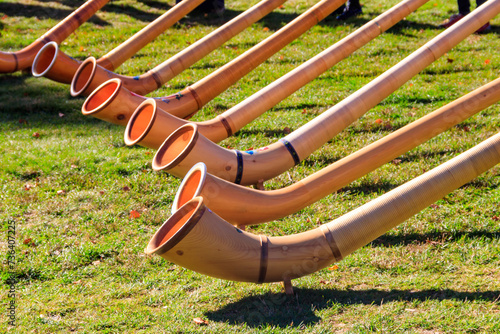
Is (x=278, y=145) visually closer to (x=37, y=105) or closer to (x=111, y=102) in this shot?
(x=111, y=102)

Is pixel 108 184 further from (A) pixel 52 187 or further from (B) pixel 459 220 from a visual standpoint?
(B) pixel 459 220

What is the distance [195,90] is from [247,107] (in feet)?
1.59

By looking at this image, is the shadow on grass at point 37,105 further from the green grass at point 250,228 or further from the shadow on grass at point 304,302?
the shadow on grass at point 304,302

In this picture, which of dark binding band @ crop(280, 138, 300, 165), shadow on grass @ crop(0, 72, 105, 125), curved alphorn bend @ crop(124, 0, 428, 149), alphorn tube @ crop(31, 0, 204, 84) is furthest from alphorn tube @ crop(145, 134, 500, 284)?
shadow on grass @ crop(0, 72, 105, 125)

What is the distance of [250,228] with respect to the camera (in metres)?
3.11

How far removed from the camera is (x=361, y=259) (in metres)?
2.71

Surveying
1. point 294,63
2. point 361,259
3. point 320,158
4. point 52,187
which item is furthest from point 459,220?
point 294,63

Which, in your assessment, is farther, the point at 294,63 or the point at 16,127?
the point at 294,63

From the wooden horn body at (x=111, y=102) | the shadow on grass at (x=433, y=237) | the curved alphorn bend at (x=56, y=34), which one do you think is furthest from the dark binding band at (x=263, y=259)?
the curved alphorn bend at (x=56, y=34)

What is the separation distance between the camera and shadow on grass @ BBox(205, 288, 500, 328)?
2.28 meters

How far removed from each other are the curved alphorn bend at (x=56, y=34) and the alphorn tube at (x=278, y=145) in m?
2.61

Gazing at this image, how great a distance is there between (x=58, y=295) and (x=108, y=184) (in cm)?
123

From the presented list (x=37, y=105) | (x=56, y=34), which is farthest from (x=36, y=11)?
(x=56, y=34)

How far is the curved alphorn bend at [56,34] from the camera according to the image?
4805 mm
